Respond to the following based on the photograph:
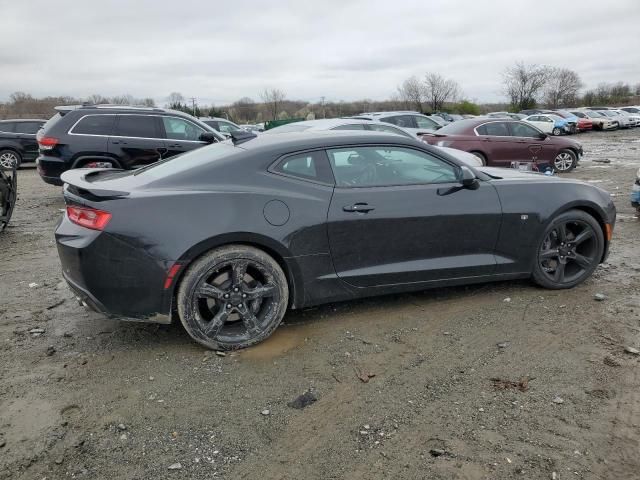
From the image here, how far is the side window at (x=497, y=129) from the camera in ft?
40.4

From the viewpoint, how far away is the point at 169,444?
2623 millimetres

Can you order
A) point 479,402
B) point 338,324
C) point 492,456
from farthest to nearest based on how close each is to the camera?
point 338,324 → point 479,402 → point 492,456

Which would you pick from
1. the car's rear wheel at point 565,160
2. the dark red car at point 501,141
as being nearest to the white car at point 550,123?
the car's rear wheel at point 565,160

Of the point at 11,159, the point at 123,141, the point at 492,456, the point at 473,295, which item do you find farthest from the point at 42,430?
the point at 11,159

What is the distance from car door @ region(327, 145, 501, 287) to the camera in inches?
150

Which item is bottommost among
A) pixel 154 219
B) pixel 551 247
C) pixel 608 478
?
pixel 608 478

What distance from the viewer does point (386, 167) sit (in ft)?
13.3

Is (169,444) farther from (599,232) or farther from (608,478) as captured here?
(599,232)

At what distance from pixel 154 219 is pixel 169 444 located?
142 cm

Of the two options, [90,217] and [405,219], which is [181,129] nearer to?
[90,217]

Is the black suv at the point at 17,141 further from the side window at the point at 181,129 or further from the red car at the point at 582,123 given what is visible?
the red car at the point at 582,123

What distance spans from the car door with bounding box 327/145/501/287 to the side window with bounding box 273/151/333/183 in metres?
0.08

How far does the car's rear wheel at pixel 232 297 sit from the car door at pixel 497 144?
976 centimetres

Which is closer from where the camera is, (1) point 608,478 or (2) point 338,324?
(1) point 608,478
